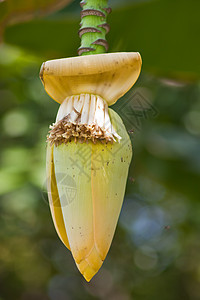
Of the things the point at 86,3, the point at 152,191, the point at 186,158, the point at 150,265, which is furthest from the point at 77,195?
the point at 150,265

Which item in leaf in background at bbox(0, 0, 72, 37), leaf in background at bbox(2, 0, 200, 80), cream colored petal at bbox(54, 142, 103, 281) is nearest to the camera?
cream colored petal at bbox(54, 142, 103, 281)

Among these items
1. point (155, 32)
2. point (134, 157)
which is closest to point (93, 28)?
point (155, 32)

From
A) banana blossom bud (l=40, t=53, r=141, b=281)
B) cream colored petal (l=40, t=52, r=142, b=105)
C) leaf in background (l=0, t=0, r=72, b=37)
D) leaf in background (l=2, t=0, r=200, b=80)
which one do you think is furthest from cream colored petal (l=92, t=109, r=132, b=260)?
leaf in background (l=2, t=0, r=200, b=80)

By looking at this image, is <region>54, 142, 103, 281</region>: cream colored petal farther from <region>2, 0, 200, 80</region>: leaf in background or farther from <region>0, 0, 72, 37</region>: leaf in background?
<region>2, 0, 200, 80</region>: leaf in background

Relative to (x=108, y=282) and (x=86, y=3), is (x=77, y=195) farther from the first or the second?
Answer: (x=108, y=282)

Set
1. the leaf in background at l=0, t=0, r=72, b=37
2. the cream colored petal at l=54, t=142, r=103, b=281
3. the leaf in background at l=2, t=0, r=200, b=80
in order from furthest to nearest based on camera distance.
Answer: the leaf in background at l=2, t=0, r=200, b=80
the leaf in background at l=0, t=0, r=72, b=37
the cream colored petal at l=54, t=142, r=103, b=281

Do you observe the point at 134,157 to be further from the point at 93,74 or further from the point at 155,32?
the point at 93,74

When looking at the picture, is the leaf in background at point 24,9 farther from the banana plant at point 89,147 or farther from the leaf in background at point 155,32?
the banana plant at point 89,147
